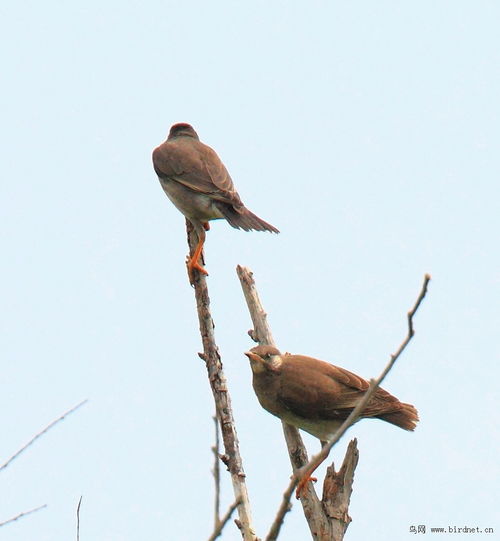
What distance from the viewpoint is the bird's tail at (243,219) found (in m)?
8.05

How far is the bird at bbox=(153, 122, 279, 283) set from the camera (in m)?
8.22

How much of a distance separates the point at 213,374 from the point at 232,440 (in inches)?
17.1

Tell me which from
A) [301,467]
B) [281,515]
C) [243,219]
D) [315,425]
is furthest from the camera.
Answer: [243,219]

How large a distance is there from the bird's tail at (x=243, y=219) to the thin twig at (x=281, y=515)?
5.47m

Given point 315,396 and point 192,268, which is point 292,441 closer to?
point 315,396

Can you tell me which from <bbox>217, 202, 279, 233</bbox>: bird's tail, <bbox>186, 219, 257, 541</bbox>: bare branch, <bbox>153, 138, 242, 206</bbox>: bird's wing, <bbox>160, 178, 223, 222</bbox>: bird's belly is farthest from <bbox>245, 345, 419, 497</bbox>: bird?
<bbox>153, 138, 242, 206</bbox>: bird's wing

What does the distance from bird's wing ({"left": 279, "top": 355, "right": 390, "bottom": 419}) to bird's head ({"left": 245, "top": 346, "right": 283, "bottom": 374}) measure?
10 centimetres

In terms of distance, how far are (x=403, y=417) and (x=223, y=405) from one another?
1.70m

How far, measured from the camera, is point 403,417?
675 centimetres

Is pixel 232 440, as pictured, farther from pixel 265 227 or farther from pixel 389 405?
pixel 265 227

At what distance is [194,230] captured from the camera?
26.4 feet

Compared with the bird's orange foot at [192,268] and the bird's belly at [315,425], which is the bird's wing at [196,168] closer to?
the bird's orange foot at [192,268]

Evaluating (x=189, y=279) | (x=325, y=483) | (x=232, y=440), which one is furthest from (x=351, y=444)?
(x=189, y=279)

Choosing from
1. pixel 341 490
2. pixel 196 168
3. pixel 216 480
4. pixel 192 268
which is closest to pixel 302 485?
pixel 341 490
